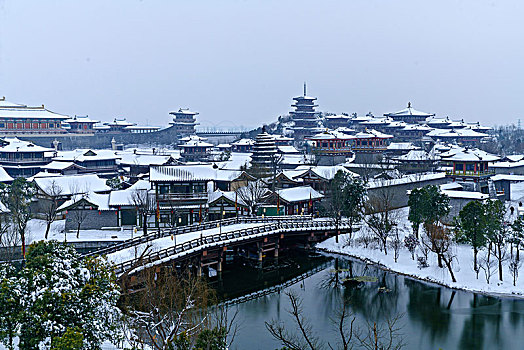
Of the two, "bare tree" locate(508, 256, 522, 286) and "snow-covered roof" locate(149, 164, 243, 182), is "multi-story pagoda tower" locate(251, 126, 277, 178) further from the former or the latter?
"bare tree" locate(508, 256, 522, 286)

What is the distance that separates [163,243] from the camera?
33.8m

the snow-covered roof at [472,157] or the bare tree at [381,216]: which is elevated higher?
the snow-covered roof at [472,157]

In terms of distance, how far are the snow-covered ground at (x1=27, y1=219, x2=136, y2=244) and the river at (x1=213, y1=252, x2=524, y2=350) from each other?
32.6ft

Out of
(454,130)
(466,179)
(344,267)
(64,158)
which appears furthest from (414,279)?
(454,130)

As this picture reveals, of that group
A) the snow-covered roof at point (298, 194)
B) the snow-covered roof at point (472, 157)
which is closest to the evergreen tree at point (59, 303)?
the snow-covered roof at point (298, 194)

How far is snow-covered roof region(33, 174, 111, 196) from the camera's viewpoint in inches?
1892

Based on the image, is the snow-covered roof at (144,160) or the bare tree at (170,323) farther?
the snow-covered roof at (144,160)

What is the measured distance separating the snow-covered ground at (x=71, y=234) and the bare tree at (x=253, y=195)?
914cm

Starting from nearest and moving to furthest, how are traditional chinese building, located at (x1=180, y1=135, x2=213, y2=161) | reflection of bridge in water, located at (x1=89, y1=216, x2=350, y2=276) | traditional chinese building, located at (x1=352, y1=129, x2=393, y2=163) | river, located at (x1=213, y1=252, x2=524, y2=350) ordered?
river, located at (x1=213, y1=252, x2=524, y2=350) < reflection of bridge in water, located at (x1=89, y1=216, x2=350, y2=276) < traditional chinese building, located at (x1=352, y1=129, x2=393, y2=163) < traditional chinese building, located at (x1=180, y1=135, x2=213, y2=161)

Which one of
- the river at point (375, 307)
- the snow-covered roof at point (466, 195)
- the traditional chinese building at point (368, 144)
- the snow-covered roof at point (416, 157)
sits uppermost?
the traditional chinese building at point (368, 144)

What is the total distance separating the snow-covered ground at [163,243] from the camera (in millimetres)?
29984

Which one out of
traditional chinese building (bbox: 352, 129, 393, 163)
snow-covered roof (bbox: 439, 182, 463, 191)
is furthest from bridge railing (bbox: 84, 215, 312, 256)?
traditional chinese building (bbox: 352, 129, 393, 163)

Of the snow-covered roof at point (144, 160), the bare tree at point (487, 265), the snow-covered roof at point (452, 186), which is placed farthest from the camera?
the snow-covered roof at point (144, 160)

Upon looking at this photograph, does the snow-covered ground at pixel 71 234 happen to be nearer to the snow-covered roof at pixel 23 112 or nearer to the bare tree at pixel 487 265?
the bare tree at pixel 487 265
